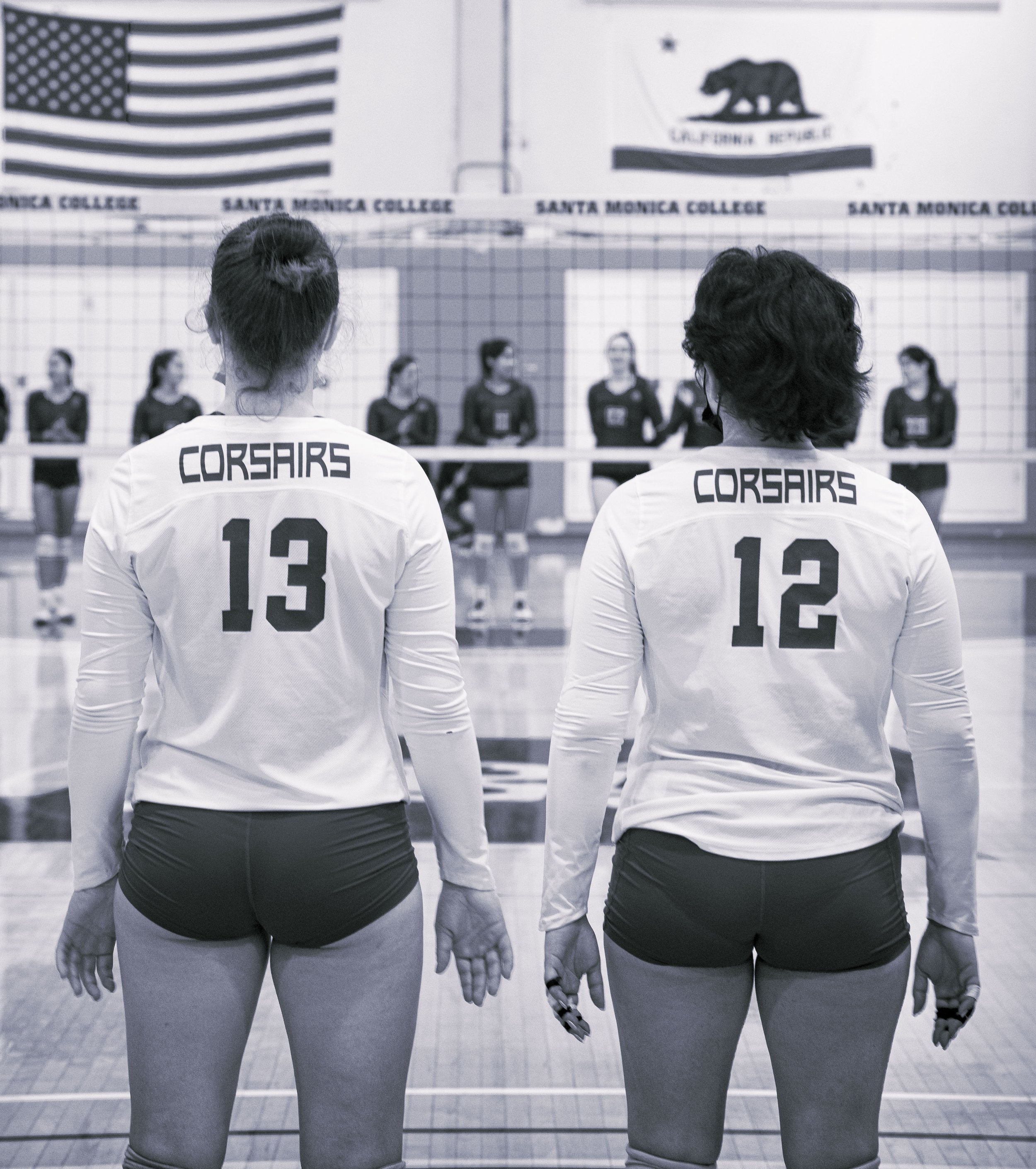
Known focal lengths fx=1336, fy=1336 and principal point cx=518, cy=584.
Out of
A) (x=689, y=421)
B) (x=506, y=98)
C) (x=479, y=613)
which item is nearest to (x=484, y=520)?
(x=479, y=613)

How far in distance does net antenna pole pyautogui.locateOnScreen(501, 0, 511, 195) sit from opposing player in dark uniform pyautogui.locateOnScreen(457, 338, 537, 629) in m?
4.70

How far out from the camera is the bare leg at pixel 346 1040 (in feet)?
4.71

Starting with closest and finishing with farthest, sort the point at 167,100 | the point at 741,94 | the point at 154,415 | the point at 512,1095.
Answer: the point at 512,1095 < the point at 154,415 < the point at 167,100 < the point at 741,94

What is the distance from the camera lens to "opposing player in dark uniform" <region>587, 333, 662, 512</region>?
8.24 metres

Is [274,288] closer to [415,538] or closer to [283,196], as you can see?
[415,538]

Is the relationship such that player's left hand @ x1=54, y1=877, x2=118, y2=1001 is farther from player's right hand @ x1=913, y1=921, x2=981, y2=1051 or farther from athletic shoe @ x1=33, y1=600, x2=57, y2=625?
athletic shoe @ x1=33, y1=600, x2=57, y2=625

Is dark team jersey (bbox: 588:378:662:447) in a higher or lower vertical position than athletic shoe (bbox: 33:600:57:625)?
higher

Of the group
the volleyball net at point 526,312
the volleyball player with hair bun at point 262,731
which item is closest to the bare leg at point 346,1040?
the volleyball player with hair bun at point 262,731

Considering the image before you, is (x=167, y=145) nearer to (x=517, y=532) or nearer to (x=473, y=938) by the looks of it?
(x=517, y=532)

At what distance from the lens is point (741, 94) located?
12102 millimetres

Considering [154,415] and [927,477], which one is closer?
[154,415]

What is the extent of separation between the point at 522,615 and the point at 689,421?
182cm

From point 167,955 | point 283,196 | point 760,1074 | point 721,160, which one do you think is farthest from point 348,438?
point 721,160

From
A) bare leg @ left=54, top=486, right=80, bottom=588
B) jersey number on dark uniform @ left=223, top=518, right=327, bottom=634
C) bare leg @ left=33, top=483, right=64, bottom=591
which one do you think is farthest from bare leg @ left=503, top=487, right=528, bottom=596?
jersey number on dark uniform @ left=223, top=518, right=327, bottom=634
